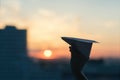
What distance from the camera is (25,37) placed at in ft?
513

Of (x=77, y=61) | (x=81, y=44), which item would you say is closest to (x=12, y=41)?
(x=77, y=61)

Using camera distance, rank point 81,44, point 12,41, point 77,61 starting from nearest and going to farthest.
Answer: point 81,44 < point 77,61 < point 12,41

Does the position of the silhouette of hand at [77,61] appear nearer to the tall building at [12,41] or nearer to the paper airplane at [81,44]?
the paper airplane at [81,44]

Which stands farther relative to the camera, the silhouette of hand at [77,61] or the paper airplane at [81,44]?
the silhouette of hand at [77,61]

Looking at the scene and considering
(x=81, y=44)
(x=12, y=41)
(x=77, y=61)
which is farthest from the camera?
(x=12, y=41)

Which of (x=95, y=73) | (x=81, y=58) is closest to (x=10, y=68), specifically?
(x=95, y=73)

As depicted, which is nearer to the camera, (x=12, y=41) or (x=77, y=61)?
(x=77, y=61)

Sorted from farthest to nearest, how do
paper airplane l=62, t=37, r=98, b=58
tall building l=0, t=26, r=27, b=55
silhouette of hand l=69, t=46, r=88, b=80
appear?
tall building l=0, t=26, r=27, b=55 < silhouette of hand l=69, t=46, r=88, b=80 < paper airplane l=62, t=37, r=98, b=58

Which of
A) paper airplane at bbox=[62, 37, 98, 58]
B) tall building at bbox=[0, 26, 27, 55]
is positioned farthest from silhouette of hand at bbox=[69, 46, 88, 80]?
tall building at bbox=[0, 26, 27, 55]

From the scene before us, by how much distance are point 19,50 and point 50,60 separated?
1058 centimetres

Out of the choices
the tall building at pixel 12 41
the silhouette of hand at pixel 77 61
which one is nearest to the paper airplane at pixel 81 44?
the silhouette of hand at pixel 77 61

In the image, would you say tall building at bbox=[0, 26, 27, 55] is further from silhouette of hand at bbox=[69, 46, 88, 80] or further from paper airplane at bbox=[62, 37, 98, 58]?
paper airplane at bbox=[62, 37, 98, 58]

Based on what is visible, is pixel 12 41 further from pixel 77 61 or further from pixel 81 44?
pixel 81 44

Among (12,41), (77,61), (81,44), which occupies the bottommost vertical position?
(12,41)
